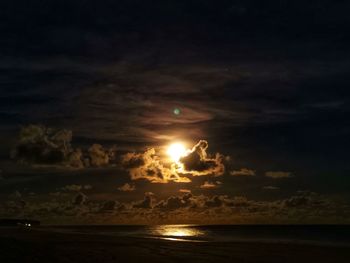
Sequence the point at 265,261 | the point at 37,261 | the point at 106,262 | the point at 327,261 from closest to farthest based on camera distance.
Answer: the point at 37,261
the point at 106,262
the point at 265,261
the point at 327,261

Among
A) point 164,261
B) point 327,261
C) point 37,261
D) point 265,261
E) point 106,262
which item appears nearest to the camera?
point 37,261

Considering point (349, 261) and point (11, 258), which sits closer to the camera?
point (11, 258)

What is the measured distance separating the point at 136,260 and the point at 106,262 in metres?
4.73

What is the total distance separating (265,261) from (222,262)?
554 centimetres

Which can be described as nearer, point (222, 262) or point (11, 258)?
point (11, 258)

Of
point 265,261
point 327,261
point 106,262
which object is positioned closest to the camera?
point 106,262

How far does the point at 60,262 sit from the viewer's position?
38.8 metres

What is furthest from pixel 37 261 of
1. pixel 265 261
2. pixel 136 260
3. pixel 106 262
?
pixel 265 261

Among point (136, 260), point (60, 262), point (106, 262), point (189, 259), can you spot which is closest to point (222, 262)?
point (189, 259)

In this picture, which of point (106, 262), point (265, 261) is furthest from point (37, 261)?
point (265, 261)

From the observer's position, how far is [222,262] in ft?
149

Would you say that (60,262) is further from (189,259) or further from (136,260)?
(189,259)

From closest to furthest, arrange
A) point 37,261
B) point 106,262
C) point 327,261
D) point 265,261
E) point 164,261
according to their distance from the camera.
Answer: point 37,261 → point 106,262 → point 164,261 → point 265,261 → point 327,261

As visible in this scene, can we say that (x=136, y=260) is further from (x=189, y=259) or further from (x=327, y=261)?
(x=327, y=261)
